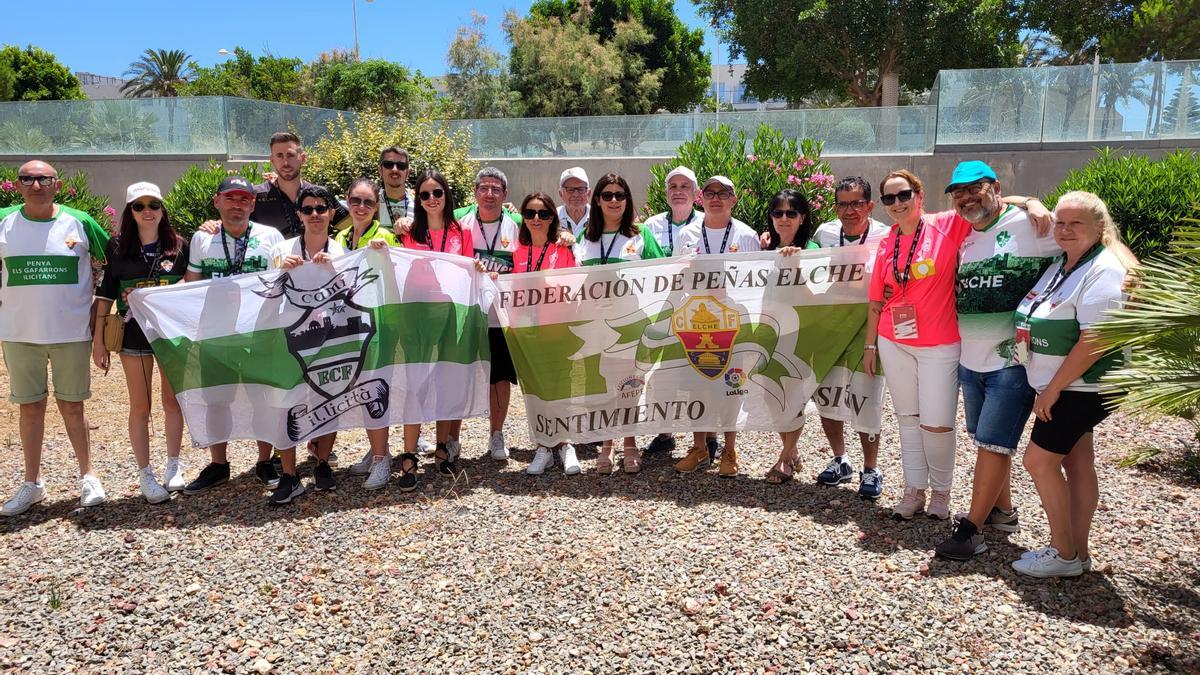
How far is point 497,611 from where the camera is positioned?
13.5 feet

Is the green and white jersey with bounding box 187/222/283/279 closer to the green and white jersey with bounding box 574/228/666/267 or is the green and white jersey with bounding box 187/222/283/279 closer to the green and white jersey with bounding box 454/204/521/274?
the green and white jersey with bounding box 454/204/521/274

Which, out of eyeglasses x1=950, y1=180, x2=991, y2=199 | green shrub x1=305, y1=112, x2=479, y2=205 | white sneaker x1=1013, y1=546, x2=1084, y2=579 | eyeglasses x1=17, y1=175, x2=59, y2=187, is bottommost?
white sneaker x1=1013, y1=546, x2=1084, y2=579

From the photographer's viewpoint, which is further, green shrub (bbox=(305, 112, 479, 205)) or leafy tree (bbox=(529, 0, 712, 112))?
leafy tree (bbox=(529, 0, 712, 112))

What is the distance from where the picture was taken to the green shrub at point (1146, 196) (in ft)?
34.4

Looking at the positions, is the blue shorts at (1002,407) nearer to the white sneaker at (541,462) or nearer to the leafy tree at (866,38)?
the white sneaker at (541,462)

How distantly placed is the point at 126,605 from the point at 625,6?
A: 48.9 m

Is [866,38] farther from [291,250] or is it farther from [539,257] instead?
[291,250]

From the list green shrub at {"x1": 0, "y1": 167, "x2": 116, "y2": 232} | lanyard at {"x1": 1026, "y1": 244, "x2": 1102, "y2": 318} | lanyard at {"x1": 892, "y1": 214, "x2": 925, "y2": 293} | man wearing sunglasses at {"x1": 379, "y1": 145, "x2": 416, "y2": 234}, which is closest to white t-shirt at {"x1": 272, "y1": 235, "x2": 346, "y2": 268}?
man wearing sunglasses at {"x1": 379, "y1": 145, "x2": 416, "y2": 234}

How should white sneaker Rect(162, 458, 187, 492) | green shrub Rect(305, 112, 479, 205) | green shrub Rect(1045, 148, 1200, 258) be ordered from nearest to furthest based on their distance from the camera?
white sneaker Rect(162, 458, 187, 492), green shrub Rect(1045, 148, 1200, 258), green shrub Rect(305, 112, 479, 205)

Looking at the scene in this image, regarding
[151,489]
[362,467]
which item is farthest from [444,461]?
[151,489]

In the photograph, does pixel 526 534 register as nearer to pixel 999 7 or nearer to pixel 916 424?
pixel 916 424

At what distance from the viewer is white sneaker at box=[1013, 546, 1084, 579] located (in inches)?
170

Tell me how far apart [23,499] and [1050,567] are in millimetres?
6317

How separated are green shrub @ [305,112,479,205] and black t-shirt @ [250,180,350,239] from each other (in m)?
10.1
